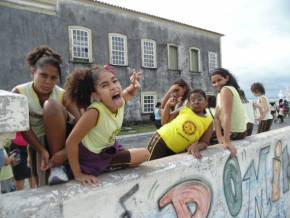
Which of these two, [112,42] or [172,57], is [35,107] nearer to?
[112,42]

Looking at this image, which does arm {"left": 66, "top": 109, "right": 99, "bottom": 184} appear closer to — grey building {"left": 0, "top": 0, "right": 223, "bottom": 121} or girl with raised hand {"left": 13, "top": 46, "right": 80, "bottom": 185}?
girl with raised hand {"left": 13, "top": 46, "right": 80, "bottom": 185}

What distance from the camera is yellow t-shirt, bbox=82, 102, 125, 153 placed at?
258cm

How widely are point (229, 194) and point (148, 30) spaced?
21.9 meters

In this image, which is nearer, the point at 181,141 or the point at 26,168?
the point at 181,141

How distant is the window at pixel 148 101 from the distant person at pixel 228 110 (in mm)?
19701

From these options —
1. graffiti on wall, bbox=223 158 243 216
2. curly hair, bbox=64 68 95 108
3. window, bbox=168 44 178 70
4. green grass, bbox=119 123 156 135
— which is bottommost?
green grass, bbox=119 123 156 135

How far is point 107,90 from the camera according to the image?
267 cm

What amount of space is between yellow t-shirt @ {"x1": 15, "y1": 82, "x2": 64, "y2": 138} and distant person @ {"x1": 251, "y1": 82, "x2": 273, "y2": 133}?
17.9 ft

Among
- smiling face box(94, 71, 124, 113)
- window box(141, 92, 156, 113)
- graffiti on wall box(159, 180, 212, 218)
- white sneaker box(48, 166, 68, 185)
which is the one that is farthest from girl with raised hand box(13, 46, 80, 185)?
window box(141, 92, 156, 113)

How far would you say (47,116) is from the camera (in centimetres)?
253

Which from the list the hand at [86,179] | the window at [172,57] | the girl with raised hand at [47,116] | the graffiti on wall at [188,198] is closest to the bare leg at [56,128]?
the girl with raised hand at [47,116]

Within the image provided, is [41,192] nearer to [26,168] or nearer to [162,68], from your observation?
[26,168]

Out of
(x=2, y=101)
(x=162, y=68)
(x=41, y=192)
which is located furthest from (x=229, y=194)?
(x=162, y=68)

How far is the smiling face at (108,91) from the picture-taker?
104 inches
